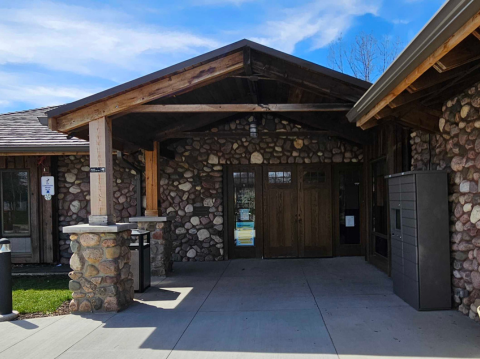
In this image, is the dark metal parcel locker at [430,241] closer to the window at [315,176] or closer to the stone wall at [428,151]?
the stone wall at [428,151]

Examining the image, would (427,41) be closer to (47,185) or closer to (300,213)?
(300,213)

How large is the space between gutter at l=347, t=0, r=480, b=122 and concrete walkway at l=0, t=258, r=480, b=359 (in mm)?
2605

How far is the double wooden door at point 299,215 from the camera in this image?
906cm

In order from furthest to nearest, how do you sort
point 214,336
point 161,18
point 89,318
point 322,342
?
point 161,18 → point 89,318 → point 214,336 → point 322,342

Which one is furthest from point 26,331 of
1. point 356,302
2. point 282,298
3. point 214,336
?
point 356,302

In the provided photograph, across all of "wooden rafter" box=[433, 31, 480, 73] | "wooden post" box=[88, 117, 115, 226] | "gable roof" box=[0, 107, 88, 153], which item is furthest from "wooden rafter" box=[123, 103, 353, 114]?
"gable roof" box=[0, 107, 88, 153]

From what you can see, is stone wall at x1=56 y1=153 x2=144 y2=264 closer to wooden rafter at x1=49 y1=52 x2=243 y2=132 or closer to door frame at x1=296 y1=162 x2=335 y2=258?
wooden rafter at x1=49 y1=52 x2=243 y2=132

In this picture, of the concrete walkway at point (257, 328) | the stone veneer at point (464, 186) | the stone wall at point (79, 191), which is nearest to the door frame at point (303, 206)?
the concrete walkway at point (257, 328)

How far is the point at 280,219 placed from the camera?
9070mm

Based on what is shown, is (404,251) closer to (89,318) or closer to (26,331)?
(89,318)

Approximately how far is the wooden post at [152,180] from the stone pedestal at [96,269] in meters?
2.43

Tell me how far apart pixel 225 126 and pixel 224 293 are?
432 cm

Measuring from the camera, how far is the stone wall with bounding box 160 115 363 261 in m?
9.00

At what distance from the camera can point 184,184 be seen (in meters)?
9.05
